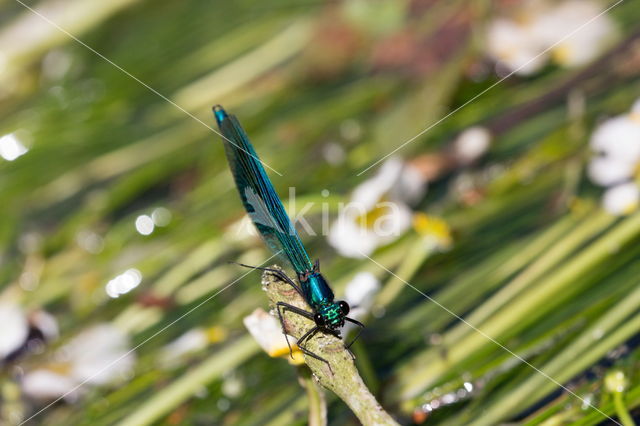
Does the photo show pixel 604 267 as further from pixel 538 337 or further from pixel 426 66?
pixel 426 66

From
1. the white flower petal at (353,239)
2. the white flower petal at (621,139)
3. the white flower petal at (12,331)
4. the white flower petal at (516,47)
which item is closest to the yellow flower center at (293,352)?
the white flower petal at (353,239)

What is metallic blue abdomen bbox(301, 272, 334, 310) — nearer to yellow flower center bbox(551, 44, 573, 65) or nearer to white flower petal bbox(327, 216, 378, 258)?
white flower petal bbox(327, 216, 378, 258)

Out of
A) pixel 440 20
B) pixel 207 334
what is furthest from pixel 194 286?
pixel 440 20

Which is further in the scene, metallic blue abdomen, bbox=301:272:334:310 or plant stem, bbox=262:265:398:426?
metallic blue abdomen, bbox=301:272:334:310

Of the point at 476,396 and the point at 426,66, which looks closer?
the point at 476,396

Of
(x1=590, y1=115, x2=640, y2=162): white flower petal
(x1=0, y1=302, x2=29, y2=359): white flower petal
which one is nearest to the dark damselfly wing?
(x1=0, y1=302, x2=29, y2=359): white flower petal

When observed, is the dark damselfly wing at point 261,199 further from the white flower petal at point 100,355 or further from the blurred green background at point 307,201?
the white flower petal at point 100,355
